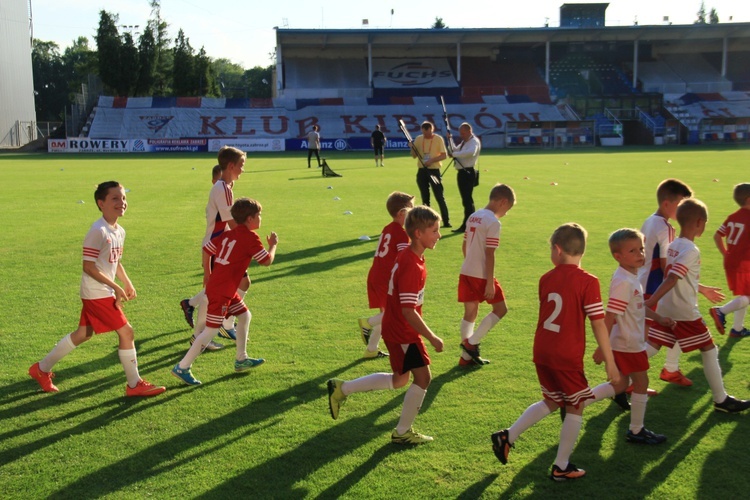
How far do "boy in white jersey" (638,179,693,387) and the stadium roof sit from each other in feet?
178

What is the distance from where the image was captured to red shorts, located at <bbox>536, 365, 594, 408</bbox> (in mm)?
3971

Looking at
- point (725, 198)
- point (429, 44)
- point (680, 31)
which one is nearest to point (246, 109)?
point (429, 44)

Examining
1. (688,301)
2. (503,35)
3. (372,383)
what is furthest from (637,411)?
(503,35)

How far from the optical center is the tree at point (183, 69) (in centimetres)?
6059

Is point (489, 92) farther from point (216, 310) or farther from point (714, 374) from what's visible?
point (714, 374)

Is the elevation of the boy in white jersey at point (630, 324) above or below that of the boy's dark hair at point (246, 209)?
below

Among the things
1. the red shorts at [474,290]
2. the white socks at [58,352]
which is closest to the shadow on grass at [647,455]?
the red shorts at [474,290]

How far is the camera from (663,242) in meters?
5.30

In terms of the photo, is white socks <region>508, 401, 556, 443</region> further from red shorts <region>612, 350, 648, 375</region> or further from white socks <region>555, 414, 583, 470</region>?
red shorts <region>612, 350, 648, 375</region>

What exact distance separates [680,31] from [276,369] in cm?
6197

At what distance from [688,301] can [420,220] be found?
2150 millimetres

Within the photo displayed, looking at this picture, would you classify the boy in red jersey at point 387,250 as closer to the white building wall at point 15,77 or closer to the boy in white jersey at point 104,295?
the boy in white jersey at point 104,295

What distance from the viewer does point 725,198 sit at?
16.6 meters

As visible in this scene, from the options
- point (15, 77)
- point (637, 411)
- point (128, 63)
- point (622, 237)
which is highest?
point (128, 63)
